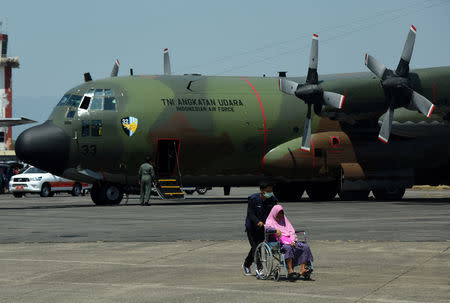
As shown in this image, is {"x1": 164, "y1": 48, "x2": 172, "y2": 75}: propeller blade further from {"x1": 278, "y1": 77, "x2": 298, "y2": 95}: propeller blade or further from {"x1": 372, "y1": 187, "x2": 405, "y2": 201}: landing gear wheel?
{"x1": 372, "y1": 187, "x2": 405, "y2": 201}: landing gear wheel

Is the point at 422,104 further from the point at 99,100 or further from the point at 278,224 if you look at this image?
the point at 278,224

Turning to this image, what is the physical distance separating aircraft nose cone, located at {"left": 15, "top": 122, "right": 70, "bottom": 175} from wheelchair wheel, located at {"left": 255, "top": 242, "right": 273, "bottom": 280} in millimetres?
19944

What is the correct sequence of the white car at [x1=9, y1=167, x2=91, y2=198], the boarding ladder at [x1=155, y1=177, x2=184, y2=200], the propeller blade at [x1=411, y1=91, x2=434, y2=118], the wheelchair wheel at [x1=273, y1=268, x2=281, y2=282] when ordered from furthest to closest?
the white car at [x1=9, y1=167, x2=91, y2=198] → the boarding ladder at [x1=155, y1=177, x2=184, y2=200] → the propeller blade at [x1=411, y1=91, x2=434, y2=118] → the wheelchair wheel at [x1=273, y1=268, x2=281, y2=282]

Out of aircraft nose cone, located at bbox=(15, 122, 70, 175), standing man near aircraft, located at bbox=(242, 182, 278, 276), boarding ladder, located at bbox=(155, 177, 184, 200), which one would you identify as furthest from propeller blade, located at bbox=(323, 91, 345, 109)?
standing man near aircraft, located at bbox=(242, 182, 278, 276)

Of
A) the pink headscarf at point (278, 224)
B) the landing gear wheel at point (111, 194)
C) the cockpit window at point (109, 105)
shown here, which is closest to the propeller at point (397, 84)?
the cockpit window at point (109, 105)

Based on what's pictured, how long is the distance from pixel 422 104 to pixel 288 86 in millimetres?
5595

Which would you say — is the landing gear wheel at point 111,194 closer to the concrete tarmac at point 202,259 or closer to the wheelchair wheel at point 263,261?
the concrete tarmac at point 202,259

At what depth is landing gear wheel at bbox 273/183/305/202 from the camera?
36.7m

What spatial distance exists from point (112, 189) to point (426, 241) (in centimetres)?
1841

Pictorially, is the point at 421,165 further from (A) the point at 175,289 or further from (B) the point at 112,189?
(A) the point at 175,289

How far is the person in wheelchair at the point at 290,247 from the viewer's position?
12078 mm

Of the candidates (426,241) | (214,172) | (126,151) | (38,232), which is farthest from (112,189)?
(426,241)

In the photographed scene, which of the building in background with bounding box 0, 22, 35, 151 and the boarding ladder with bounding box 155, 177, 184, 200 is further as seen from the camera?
the building in background with bounding box 0, 22, 35, 151

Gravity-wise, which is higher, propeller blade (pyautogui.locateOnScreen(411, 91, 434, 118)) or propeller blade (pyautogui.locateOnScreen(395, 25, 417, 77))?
propeller blade (pyautogui.locateOnScreen(395, 25, 417, 77))
